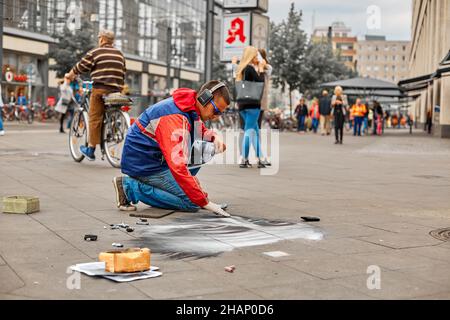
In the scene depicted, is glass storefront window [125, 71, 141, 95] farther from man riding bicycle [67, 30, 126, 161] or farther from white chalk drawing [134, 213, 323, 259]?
white chalk drawing [134, 213, 323, 259]

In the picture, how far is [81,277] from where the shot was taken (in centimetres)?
386

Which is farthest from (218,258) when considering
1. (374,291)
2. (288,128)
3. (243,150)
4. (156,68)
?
(156,68)

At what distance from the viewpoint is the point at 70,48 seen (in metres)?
46.0

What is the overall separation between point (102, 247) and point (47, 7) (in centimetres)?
5018

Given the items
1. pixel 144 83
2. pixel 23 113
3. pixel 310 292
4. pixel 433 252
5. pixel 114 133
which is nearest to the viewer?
pixel 310 292

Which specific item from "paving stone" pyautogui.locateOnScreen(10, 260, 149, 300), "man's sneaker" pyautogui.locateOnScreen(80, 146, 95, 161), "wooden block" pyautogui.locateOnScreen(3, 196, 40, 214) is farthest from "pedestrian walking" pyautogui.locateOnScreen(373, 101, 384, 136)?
"paving stone" pyautogui.locateOnScreen(10, 260, 149, 300)

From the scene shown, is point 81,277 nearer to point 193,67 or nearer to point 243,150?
point 243,150

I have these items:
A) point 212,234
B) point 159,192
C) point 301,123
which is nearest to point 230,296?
point 212,234

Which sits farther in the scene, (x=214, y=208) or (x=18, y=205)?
(x=18, y=205)

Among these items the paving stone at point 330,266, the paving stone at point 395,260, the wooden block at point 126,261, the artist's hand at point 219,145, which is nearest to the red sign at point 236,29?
the artist's hand at point 219,145

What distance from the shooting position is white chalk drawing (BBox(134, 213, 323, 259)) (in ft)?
15.6

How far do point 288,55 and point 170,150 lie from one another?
137ft

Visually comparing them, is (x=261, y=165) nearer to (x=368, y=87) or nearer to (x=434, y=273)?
(x=434, y=273)

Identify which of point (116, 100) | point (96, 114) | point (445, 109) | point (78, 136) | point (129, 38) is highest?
point (129, 38)
